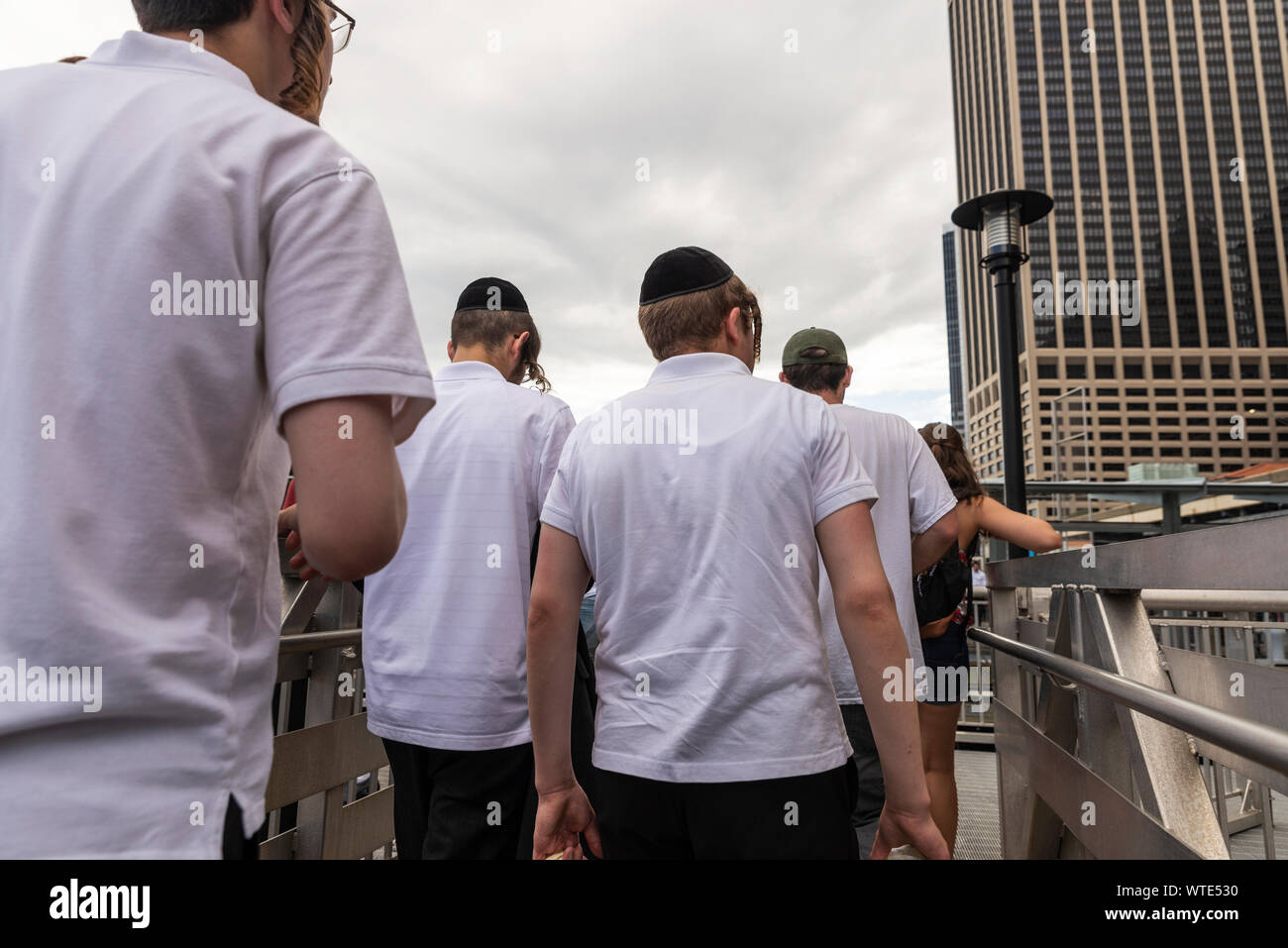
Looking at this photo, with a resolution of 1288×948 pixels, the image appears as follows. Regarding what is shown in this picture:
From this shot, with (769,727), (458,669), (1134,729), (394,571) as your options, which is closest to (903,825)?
(769,727)

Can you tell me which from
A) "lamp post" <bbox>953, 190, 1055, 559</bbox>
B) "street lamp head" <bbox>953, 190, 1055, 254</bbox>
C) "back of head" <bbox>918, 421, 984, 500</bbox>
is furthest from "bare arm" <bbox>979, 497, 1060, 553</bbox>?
"street lamp head" <bbox>953, 190, 1055, 254</bbox>

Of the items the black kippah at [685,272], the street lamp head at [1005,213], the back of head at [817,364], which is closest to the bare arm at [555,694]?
the black kippah at [685,272]

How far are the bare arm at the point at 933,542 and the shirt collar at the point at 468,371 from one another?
1531mm

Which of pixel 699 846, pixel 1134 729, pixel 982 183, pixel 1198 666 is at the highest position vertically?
pixel 982 183

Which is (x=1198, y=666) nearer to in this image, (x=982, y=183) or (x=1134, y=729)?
(x=1134, y=729)

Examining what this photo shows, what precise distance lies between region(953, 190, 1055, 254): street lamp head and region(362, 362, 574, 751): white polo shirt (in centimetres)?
454

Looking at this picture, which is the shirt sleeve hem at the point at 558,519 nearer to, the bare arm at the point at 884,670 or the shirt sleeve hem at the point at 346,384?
the bare arm at the point at 884,670

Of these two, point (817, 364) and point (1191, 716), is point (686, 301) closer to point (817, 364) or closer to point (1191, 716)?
point (1191, 716)

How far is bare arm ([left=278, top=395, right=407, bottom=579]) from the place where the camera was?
2.67 ft

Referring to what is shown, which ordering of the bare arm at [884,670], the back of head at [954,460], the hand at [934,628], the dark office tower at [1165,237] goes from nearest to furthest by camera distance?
the bare arm at [884,670], the hand at [934,628], the back of head at [954,460], the dark office tower at [1165,237]

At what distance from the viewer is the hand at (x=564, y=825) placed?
1.83 metres

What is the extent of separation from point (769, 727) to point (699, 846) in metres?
0.26
